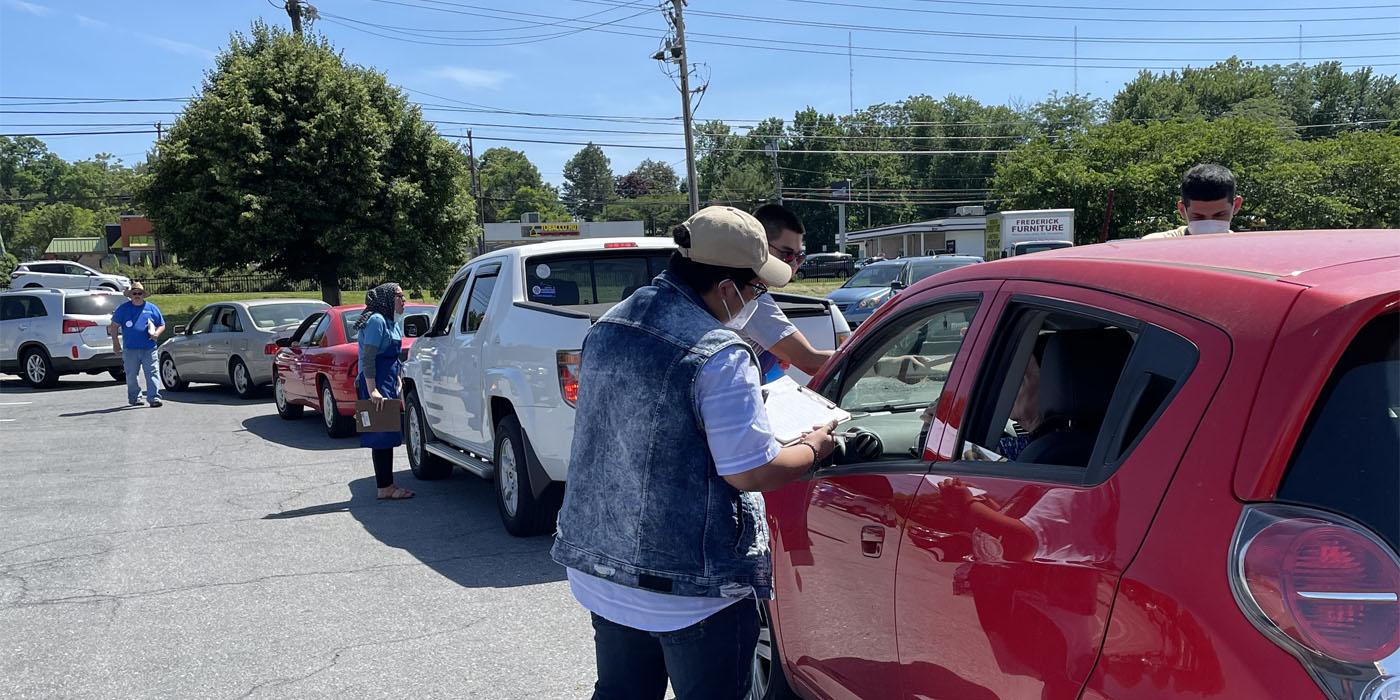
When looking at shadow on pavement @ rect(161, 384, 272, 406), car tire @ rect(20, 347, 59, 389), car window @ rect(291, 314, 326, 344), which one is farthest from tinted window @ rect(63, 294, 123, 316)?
car window @ rect(291, 314, 326, 344)

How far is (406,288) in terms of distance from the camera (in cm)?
3219

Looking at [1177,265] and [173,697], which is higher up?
[1177,265]

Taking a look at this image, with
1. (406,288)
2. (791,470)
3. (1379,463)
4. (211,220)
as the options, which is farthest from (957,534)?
(406,288)

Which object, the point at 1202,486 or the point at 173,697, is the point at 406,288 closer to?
the point at 173,697

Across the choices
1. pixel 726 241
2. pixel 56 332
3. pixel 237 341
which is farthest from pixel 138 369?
pixel 726 241

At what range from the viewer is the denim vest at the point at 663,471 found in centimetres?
231

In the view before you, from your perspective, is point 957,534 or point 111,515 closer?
point 957,534

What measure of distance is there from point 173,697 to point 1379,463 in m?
4.58

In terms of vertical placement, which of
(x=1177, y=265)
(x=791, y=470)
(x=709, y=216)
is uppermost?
(x=709, y=216)

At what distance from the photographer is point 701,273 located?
244cm

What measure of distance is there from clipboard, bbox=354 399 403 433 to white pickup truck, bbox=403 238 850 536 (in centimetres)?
39

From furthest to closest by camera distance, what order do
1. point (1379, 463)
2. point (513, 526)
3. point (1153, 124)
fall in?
point (1153, 124) → point (513, 526) → point (1379, 463)

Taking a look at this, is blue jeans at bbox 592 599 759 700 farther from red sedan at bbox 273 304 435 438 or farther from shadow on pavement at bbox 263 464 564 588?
red sedan at bbox 273 304 435 438

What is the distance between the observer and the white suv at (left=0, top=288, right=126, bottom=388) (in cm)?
1841
